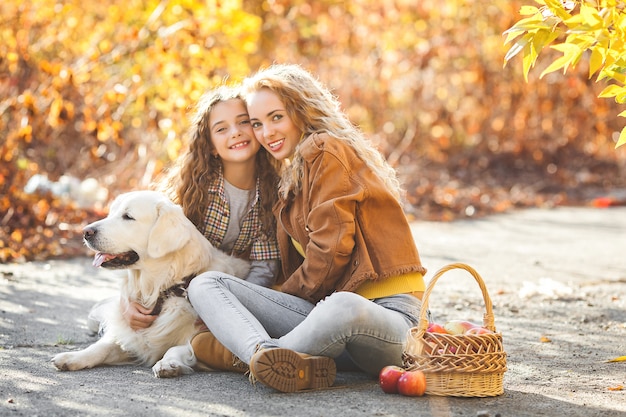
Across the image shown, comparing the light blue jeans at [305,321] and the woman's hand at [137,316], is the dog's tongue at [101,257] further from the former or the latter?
the light blue jeans at [305,321]

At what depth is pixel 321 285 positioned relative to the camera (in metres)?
3.70

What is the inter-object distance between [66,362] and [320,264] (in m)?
1.23

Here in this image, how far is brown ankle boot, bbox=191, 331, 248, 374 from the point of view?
3652mm

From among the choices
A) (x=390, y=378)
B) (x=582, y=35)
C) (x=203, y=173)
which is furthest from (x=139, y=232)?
(x=582, y=35)

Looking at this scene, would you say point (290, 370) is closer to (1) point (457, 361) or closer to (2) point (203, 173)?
(1) point (457, 361)

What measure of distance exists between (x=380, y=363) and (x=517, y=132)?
10256mm

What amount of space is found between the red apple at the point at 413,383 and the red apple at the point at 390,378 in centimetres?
4

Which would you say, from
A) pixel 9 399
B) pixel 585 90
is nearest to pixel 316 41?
pixel 585 90

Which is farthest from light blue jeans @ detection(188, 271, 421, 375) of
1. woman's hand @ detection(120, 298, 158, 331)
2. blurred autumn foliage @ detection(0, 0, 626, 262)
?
blurred autumn foliage @ detection(0, 0, 626, 262)

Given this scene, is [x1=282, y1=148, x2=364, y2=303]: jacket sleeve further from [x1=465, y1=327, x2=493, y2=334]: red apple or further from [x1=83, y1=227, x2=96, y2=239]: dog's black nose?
[x1=83, y1=227, x2=96, y2=239]: dog's black nose

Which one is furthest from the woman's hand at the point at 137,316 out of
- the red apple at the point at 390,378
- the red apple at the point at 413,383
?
the red apple at the point at 413,383

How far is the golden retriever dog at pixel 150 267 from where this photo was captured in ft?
12.5

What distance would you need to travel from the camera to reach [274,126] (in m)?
4.07

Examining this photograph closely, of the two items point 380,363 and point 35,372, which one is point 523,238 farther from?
point 35,372
